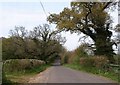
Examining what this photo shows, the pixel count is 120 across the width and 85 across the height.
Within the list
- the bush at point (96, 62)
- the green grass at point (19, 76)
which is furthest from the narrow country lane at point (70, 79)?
the bush at point (96, 62)

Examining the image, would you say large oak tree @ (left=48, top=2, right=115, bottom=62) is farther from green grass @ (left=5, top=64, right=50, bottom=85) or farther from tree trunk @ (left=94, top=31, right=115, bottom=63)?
green grass @ (left=5, top=64, right=50, bottom=85)

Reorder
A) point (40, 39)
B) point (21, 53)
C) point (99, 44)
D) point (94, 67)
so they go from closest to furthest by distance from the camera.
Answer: point (94, 67) → point (99, 44) → point (21, 53) → point (40, 39)

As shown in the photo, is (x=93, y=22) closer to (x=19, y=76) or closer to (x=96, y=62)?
(x=96, y=62)

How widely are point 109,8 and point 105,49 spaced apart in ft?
21.1

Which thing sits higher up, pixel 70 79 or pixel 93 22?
pixel 93 22

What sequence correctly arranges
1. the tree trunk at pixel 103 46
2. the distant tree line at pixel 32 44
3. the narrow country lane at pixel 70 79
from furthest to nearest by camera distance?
the distant tree line at pixel 32 44, the tree trunk at pixel 103 46, the narrow country lane at pixel 70 79

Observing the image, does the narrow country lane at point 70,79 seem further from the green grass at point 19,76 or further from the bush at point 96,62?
the bush at point 96,62

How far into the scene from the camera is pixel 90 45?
160 ft

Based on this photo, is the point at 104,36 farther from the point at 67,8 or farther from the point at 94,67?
the point at 94,67

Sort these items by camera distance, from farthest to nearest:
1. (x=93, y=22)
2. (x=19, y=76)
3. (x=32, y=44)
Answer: (x=32, y=44) → (x=93, y=22) → (x=19, y=76)

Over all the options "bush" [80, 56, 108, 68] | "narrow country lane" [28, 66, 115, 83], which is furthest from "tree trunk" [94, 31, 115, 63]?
"narrow country lane" [28, 66, 115, 83]

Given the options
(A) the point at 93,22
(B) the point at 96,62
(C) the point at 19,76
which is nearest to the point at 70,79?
(C) the point at 19,76

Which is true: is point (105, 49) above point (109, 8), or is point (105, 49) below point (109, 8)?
below

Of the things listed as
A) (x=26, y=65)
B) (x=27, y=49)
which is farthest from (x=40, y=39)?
(x=26, y=65)
